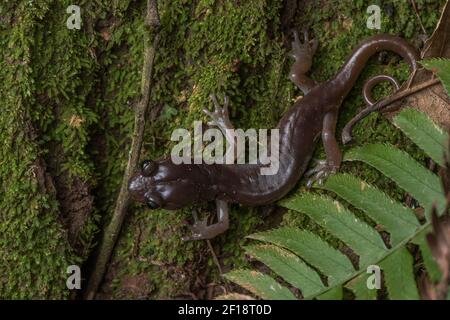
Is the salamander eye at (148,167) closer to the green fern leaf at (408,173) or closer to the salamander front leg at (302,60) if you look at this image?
the salamander front leg at (302,60)

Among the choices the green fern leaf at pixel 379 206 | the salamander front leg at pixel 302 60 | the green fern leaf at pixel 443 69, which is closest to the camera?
the green fern leaf at pixel 379 206

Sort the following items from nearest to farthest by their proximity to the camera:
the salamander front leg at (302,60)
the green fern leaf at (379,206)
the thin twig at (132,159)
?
the green fern leaf at (379,206) < the thin twig at (132,159) < the salamander front leg at (302,60)

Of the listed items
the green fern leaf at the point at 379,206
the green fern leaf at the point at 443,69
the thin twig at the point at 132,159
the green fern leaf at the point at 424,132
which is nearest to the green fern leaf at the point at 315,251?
the green fern leaf at the point at 379,206

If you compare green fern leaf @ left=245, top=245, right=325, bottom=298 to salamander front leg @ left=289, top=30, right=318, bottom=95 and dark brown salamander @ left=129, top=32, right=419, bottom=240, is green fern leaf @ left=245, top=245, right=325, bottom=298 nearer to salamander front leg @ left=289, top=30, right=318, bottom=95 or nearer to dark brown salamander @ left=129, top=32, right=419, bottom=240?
dark brown salamander @ left=129, top=32, right=419, bottom=240

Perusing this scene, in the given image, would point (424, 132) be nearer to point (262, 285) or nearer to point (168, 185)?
point (262, 285)

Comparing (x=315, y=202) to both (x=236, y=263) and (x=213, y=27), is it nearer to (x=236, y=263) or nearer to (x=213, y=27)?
(x=236, y=263)

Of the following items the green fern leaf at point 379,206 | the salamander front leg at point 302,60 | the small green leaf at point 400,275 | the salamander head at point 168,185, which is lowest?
the small green leaf at point 400,275
